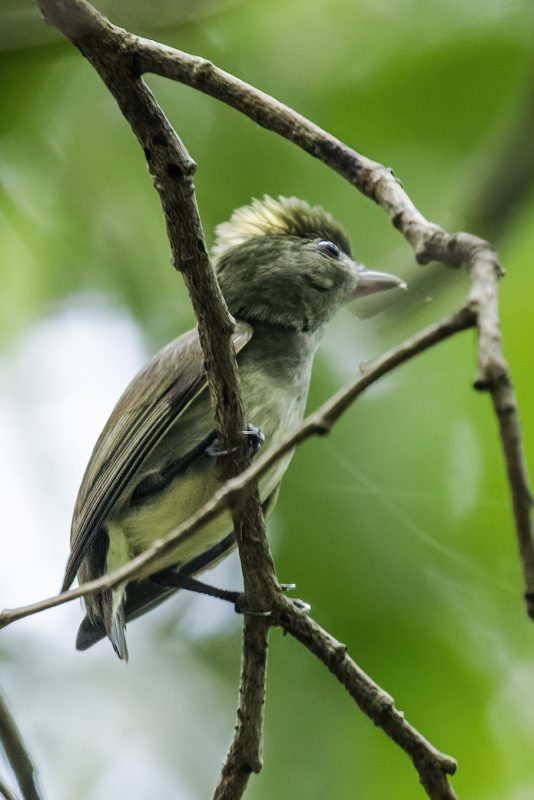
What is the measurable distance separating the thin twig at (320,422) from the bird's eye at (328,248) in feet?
7.13

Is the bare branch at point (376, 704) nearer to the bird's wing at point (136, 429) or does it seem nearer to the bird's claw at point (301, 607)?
the bird's claw at point (301, 607)

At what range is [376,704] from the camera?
2.12 m

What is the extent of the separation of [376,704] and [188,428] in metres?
1.09

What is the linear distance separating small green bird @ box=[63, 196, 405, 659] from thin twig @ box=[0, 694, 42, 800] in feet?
1.52

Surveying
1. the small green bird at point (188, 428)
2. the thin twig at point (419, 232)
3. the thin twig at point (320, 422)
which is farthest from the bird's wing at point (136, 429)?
the thin twig at point (320, 422)

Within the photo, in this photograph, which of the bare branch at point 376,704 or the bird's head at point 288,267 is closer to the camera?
the bare branch at point 376,704

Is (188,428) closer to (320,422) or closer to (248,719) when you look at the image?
(248,719)

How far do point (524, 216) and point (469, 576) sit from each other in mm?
1567

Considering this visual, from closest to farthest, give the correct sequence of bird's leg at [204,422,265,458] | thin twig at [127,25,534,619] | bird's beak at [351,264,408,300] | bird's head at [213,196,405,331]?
thin twig at [127,25,534,619] → bird's leg at [204,422,265,458] → bird's head at [213,196,405,331] → bird's beak at [351,264,408,300]

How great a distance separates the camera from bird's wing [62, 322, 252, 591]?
2.70 metres

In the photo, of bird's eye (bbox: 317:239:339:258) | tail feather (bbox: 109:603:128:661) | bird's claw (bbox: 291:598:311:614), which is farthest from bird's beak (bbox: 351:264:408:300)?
tail feather (bbox: 109:603:128:661)

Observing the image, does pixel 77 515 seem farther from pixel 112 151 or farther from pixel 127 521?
pixel 112 151

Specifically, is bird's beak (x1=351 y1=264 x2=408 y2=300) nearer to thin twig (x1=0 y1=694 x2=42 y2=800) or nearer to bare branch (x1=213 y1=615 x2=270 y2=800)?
bare branch (x1=213 y1=615 x2=270 y2=800)

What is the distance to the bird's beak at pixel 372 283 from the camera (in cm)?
333
